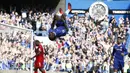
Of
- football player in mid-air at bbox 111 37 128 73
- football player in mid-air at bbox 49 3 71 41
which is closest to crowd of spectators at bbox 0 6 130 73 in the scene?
football player in mid-air at bbox 111 37 128 73

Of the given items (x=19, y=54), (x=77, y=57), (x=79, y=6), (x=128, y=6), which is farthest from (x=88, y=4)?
(x=19, y=54)

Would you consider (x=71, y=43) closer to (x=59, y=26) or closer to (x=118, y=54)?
(x=118, y=54)

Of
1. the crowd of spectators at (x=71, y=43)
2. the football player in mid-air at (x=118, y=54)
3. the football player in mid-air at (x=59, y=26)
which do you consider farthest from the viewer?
the crowd of spectators at (x=71, y=43)

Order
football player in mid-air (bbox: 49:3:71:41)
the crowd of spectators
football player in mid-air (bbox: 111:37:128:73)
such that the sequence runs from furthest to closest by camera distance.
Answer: the crowd of spectators < football player in mid-air (bbox: 111:37:128:73) < football player in mid-air (bbox: 49:3:71:41)

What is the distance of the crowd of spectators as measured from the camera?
52.7 ft

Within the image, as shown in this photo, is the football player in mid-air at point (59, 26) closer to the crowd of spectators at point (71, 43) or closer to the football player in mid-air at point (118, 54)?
the football player in mid-air at point (118, 54)

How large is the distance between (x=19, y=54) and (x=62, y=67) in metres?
3.69

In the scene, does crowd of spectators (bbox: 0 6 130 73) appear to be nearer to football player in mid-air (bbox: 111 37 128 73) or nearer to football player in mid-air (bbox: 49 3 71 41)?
football player in mid-air (bbox: 111 37 128 73)

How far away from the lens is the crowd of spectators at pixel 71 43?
52.7 ft

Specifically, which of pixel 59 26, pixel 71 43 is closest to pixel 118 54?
pixel 59 26

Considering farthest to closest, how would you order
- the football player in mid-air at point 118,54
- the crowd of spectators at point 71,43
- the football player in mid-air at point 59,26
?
the crowd of spectators at point 71,43 → the football player in mid-air at point 118,54 → the football player in mid-air at point 59,26

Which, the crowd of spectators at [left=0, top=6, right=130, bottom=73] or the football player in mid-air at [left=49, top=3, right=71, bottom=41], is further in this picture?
the crowd of spectators at [left=0, top=6, right=130, bottom=73]

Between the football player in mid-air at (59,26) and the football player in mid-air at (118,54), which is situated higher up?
the football player in mid-air at (59,26)

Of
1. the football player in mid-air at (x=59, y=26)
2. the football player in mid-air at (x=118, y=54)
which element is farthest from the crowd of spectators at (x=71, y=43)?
the football player in mid-air at (x=59, y=26)
